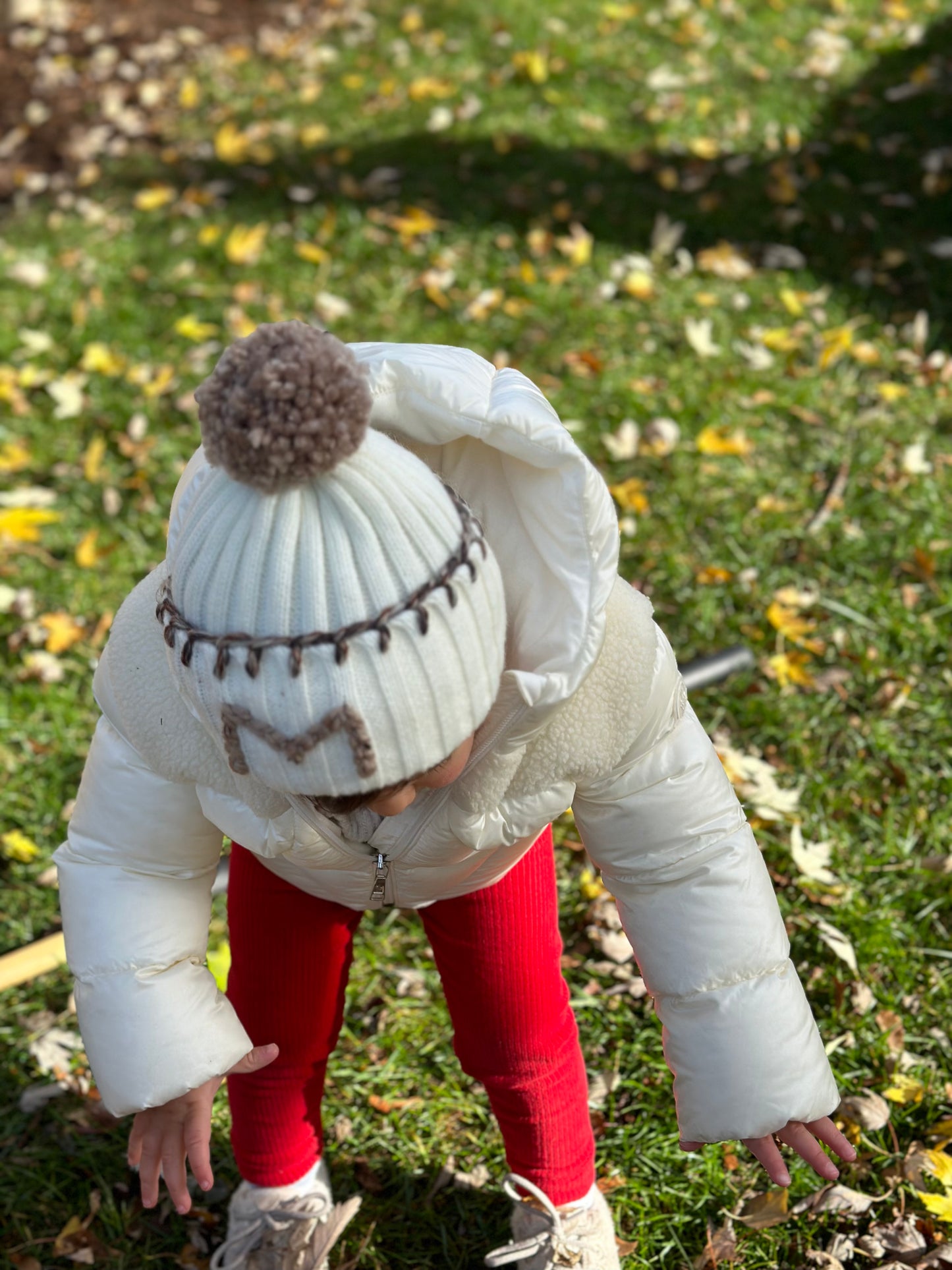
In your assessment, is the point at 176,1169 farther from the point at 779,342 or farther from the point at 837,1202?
the point at 779,342

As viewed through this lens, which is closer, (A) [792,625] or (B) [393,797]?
(B) [393,797]

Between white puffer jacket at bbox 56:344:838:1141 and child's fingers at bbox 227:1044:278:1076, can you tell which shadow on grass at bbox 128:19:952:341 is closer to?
white puffer jacket at bbox 56:344:838:1141

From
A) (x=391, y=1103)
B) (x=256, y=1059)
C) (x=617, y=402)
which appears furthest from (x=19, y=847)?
(x=617, y=402)

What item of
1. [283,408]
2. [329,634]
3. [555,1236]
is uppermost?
[283,408]

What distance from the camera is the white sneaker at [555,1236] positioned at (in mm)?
1826

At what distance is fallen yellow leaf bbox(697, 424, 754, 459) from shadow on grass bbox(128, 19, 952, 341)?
91cm

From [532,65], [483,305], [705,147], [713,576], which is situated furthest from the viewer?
[532,65]

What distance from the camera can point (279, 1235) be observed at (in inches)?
76.4

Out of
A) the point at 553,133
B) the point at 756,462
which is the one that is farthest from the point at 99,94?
the point at 756,462

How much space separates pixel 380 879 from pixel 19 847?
130cm

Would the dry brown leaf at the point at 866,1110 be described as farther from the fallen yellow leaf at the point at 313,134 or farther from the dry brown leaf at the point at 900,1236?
the fallen yellow leaf at the point at 313,134

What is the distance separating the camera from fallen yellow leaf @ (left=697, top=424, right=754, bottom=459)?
11.2 ft

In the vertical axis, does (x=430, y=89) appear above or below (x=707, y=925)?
above

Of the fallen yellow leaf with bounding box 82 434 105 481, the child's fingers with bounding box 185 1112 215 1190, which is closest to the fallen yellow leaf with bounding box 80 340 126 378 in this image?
the fallen yellow leaf with bounding box 82 434 105 481
